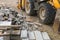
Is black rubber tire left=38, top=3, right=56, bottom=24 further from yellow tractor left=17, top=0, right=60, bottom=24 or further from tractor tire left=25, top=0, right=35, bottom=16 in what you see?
tractor tire left=25, top=0, right=35, bottom=16

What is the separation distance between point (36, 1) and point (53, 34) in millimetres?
2258

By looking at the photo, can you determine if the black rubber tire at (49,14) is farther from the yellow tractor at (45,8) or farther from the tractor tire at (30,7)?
the tractor tire at (30,7)

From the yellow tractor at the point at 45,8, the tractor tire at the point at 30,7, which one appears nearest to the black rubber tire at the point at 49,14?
the yellow tractor at the point at 45,8

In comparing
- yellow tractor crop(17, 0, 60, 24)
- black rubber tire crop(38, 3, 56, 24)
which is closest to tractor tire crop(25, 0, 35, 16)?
yellow tractor crop(17, 0, 60, 24)

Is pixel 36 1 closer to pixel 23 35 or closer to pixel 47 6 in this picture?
pixel 47 6

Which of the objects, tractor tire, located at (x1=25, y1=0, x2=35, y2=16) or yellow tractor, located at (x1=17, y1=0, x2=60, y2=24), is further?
tractor tire, located at (x1=25, y1=0, x2=35, y2=16)

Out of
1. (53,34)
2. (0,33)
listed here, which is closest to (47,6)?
(53,34)

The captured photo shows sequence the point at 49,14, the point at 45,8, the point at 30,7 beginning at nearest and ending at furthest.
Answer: the point at 49,14, the point at 45,8, the point at 30,7

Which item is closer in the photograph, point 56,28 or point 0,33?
point 0,33

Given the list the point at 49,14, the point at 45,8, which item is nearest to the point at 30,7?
the point at 45,8

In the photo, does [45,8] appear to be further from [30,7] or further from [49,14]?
[30,7]

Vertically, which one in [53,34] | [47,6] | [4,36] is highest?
[47,6]

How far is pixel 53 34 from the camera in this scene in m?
5.06

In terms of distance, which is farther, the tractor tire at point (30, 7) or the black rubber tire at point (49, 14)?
the tractor tire at point (30, 7)
